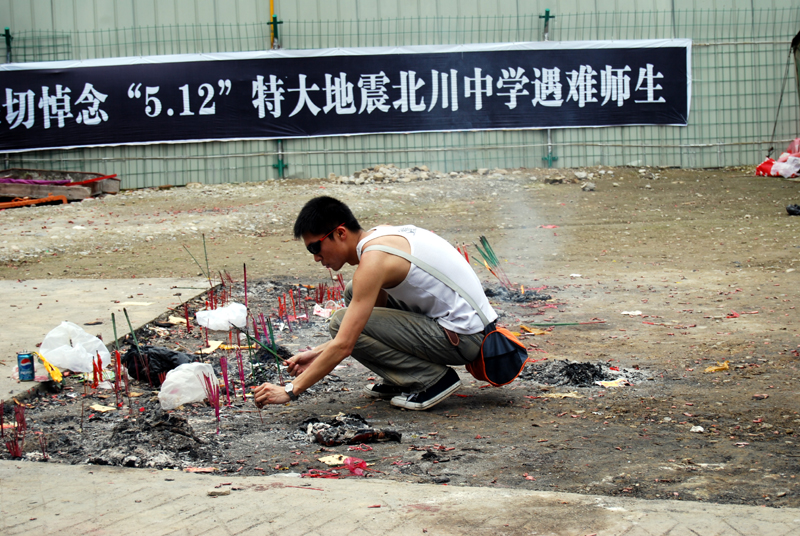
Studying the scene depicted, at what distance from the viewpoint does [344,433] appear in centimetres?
300

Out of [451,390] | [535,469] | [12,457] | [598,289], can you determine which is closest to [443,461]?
[535,469]

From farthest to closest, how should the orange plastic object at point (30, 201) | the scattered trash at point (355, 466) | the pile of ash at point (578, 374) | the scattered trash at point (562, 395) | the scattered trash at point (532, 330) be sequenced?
1. the orange plastic object at point (30, 201)
2. the scattered trash at point (532, 330)
3. the pile of ash at point (578, 374)
4. the scattered trash at point (562, 395)
5. the scattered trash at point (355, 466)

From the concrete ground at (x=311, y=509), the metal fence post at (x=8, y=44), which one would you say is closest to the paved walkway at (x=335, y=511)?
the concrete ground at (x=311, y=509)

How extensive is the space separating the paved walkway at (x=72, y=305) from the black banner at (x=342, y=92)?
8.24 metres

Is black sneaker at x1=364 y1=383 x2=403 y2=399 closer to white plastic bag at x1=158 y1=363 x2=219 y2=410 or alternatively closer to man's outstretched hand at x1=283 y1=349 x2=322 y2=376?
man's outstretched hand at x1=283 y1=349 x2=322 y2=376

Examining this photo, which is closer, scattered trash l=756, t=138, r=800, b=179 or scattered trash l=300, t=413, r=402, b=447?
scattered trash l=300, t=413, r=402, b=447

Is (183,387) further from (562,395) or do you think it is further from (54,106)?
(54,106)

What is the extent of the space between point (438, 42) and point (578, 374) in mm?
11393

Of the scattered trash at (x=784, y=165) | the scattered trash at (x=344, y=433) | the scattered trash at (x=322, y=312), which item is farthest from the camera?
the scattered trash at (x=784, y=165)

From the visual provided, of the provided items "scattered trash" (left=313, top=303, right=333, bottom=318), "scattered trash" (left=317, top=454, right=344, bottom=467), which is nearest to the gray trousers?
"scattered trash" (left=317, top=454, right=344, bottom=467)

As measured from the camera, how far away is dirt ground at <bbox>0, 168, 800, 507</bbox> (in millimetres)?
2719

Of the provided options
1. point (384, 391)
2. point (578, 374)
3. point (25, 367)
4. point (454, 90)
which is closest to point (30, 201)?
point (454, 90)

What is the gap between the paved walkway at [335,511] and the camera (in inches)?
82.1

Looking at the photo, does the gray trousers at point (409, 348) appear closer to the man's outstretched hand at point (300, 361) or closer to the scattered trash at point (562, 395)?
the man's outstretched hand at point (300, 361)
